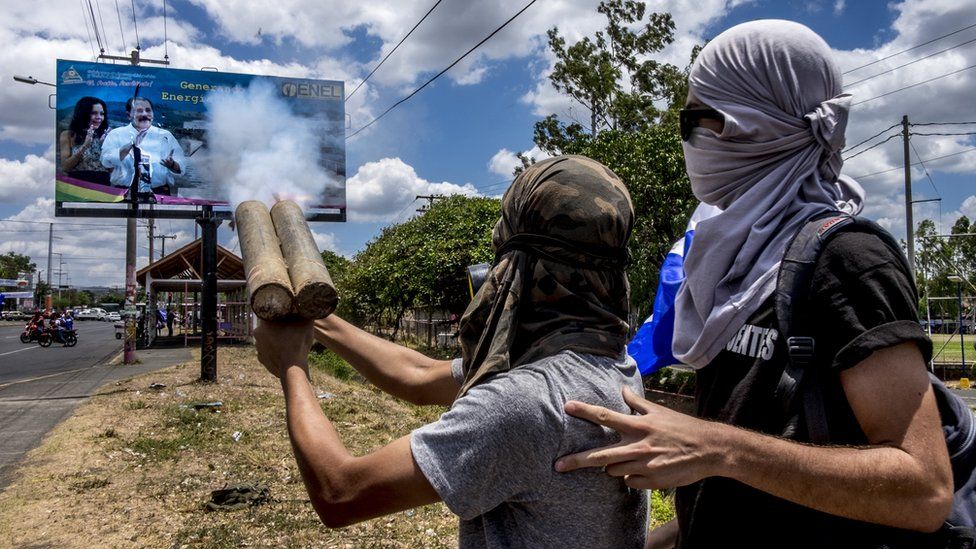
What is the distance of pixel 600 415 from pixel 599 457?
7cm

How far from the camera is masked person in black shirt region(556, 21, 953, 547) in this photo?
3.51 ft

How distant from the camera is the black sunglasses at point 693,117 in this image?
1.47m

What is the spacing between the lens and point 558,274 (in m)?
1.36

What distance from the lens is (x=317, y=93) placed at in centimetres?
1102

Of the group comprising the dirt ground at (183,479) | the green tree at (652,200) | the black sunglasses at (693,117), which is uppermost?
the green tree at (652,200)

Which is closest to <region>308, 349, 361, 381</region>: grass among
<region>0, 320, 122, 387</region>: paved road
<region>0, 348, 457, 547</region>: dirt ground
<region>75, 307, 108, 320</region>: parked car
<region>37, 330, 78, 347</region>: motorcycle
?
<region>0, 348, 457, 547</region>: dirt ground

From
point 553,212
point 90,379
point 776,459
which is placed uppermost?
point 553,212

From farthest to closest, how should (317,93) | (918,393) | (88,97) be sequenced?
(88,97) < (317,93) < (918,393)

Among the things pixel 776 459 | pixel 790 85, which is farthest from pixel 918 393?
pixel 790 85

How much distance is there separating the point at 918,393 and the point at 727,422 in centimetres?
33

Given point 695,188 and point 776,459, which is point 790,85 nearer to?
point 695,188

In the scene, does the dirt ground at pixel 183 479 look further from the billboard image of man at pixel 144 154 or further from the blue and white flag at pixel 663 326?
the billboard image of man at pixel 144 154

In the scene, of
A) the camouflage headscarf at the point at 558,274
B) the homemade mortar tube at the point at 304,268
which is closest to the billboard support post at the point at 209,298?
the homemade mortar tube at the point at 304,268

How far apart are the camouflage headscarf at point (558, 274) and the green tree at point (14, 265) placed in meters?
94.4
